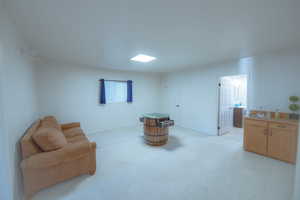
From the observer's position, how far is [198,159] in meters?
2.66

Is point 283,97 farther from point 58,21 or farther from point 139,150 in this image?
point 58,21

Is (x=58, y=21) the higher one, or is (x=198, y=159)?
(x=58, y=21)

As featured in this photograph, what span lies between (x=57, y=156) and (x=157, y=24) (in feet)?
7.57

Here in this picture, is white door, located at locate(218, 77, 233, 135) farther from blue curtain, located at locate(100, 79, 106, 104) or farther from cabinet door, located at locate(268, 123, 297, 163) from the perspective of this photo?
blue curtain, located at locate(100, 79, 106, 104)

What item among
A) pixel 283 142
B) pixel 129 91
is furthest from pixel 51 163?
pixel 283 142

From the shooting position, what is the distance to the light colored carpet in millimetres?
1752

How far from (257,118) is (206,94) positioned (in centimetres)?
161

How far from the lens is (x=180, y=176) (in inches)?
83.7

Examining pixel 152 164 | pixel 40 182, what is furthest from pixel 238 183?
pixel 40 182

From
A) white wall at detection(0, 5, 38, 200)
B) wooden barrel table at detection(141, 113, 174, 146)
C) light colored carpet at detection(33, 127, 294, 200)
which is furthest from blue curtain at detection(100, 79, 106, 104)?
white wall at detection(0, 5, 38, 200)

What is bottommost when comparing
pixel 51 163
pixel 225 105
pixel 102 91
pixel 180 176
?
pixel 180 176

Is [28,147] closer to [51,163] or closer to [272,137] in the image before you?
[51,163]

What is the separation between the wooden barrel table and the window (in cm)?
201

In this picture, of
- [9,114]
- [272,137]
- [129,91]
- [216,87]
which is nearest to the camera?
[9,114]
